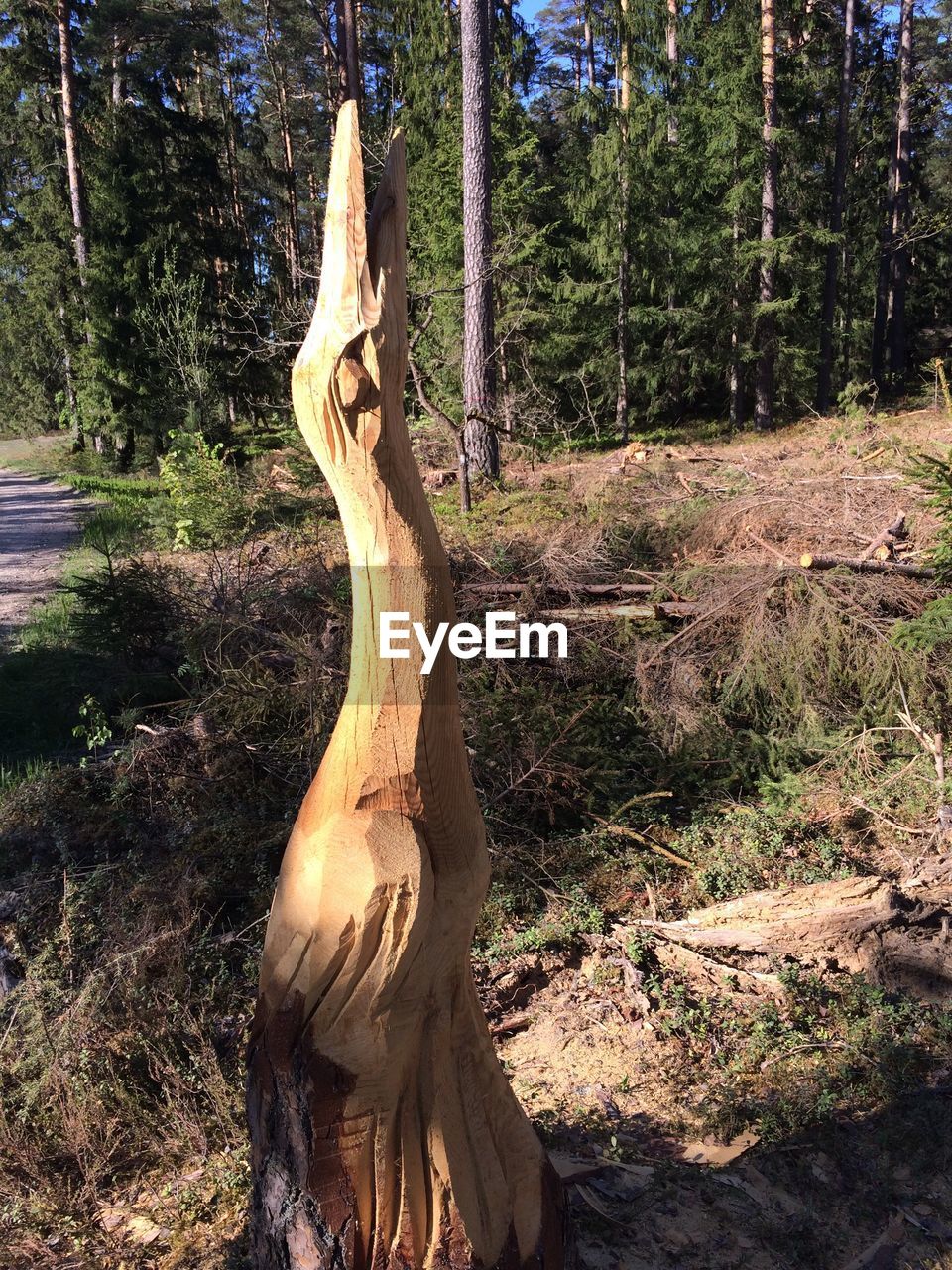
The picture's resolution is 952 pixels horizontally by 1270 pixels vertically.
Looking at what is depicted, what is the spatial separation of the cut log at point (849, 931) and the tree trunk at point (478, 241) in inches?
302

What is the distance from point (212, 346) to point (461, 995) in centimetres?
1756

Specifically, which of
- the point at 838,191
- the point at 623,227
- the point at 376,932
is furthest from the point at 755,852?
the point at 838,191

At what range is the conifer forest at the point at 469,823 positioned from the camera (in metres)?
1.92

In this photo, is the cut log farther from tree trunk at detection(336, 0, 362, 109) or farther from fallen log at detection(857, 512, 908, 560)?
tree trunk at detection(336, 0, 362, 109)

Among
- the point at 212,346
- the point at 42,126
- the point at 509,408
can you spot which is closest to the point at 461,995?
the point at 509,408

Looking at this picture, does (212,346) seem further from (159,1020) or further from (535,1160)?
(535,1160)

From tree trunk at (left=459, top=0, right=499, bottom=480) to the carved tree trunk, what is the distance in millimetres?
9322

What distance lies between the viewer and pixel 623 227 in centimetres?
1661

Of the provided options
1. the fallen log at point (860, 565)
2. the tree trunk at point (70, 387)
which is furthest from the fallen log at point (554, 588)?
the tree trunk at point (70, 387)

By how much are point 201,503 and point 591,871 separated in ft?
25.0

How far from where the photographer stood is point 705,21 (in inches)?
688

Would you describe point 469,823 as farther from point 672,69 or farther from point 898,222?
point 898,222

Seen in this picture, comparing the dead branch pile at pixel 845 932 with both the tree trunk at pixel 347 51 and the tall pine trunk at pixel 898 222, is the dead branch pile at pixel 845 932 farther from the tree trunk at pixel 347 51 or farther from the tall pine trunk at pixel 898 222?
the tall pine trunk at pixel 898 222

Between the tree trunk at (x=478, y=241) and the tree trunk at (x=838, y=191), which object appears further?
the tree trunk at (x=838, y=191)
